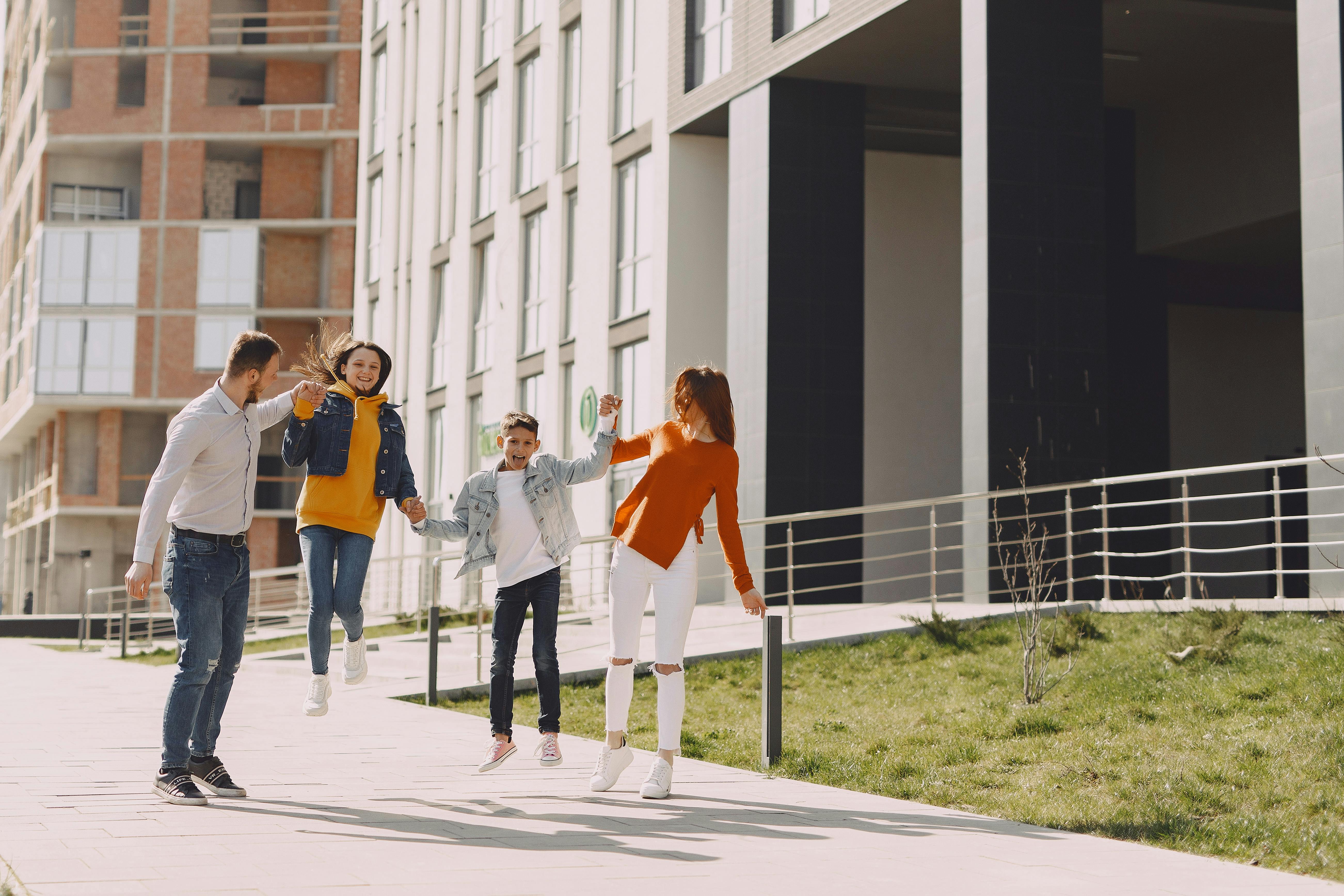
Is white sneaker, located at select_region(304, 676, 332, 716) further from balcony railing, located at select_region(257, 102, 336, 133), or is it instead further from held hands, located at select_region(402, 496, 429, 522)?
balcony railing, located at select_region(257, 102, 336, 133)

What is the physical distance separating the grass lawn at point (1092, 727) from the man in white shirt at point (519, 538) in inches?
33.0

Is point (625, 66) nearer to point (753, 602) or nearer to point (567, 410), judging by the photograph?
point (567, 410)

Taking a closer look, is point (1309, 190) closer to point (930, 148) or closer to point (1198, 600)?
point (1198, 600)

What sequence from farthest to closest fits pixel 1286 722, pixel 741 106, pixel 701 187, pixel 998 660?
1. pixel 701 187
2. pixel 741 106
3. pixel 998 660
4. pixel 1286 722

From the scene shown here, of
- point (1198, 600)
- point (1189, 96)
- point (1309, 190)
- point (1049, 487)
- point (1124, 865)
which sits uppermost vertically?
point (1189, 96)

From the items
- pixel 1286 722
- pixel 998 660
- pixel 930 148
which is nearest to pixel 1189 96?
pixel 930 148

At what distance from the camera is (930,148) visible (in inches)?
957

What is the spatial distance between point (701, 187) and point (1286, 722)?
1685 centimetres

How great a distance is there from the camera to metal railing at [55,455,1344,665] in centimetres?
1262

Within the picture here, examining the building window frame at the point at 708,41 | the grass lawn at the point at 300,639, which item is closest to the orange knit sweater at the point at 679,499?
the grass lawn at the point at 300,639

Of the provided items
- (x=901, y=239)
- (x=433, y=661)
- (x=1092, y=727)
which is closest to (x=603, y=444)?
(x=1092, y=727)

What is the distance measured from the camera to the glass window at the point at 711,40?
872 inches

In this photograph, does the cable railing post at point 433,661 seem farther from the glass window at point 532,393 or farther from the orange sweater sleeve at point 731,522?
the glass window at point 532,393

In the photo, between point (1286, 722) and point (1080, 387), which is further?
point (1080, 387)
